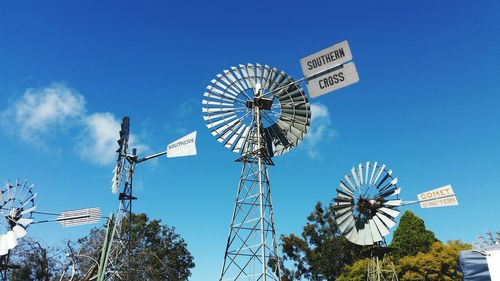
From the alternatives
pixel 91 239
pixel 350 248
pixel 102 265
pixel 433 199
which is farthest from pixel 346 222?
pixel 91 239

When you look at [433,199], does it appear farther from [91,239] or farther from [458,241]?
[91,239]

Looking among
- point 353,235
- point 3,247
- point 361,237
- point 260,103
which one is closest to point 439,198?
point 361,237

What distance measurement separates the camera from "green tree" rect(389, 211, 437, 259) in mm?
37750

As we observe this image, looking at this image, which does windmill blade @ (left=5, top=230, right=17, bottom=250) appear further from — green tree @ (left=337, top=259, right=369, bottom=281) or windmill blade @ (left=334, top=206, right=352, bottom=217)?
green tree @ (left=337, top=259, right=369, bottom=281)

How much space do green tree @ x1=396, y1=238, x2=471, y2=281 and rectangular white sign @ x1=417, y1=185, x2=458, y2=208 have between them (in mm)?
15848

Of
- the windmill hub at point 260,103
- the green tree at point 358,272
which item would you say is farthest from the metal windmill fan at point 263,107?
the green tree at point 358,272

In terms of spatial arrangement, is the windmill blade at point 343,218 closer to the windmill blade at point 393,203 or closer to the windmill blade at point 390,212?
the windmill blade at point 390,212

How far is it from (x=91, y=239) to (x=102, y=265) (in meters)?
28.5

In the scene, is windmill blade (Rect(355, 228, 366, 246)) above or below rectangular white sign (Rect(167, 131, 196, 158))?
below

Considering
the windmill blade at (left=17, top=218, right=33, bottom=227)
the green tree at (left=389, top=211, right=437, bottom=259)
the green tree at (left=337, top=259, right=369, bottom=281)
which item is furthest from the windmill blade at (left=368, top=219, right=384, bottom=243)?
the green tree at (left=389, top=211, right=437, bottom=259)

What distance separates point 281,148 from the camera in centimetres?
2005

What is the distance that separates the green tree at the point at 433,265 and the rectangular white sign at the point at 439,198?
15.8 metres

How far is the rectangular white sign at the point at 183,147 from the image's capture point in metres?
14.6

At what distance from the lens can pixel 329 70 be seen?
16.2m
